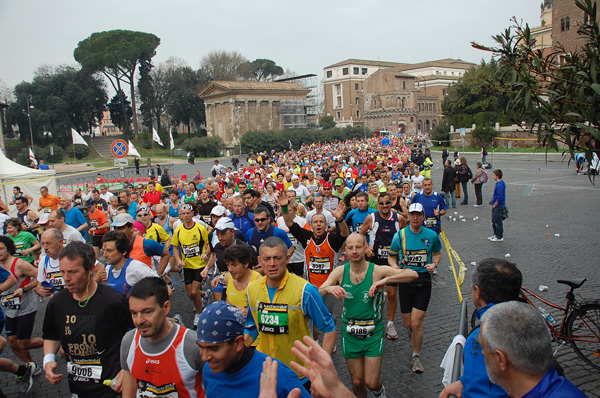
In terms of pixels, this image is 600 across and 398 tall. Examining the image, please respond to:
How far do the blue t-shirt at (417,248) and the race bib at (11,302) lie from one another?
4.69 m

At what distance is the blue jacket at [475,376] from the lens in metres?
2.51

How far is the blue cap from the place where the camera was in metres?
2.30

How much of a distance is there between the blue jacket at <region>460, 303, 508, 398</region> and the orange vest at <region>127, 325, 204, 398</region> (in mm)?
1700

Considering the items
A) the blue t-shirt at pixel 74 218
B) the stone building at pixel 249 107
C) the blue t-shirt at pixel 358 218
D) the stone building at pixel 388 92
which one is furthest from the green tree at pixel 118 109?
the blue t-shirt at pixel 358 218

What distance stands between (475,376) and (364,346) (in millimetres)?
1732

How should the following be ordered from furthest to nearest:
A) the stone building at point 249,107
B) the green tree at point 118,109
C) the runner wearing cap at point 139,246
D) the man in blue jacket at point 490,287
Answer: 1. the green tree at point 118,109
2. the stone building at point 249,107
3. the runner wearing cap at point 139,246
4. the man in blue jacket at point 490,287

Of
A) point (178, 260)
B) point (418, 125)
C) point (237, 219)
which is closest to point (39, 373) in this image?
point (178, 260)

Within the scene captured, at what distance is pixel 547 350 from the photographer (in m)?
2.07

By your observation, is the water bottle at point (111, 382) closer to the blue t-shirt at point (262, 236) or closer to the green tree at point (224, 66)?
the blue t-shirt at point (262, 236)

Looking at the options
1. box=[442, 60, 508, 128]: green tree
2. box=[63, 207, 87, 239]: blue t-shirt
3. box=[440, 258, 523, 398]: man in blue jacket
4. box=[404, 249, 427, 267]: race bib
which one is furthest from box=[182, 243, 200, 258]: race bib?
box=[442, 60, 508, 128]: green tree

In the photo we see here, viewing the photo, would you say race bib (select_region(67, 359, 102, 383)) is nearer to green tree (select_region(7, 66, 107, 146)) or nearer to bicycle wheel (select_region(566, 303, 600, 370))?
bicycle wheel (select_region(566, 303, 600, 370))

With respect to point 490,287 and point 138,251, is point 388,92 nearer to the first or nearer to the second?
point 138,251

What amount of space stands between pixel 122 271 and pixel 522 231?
11357mm

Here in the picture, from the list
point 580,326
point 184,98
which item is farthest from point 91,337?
point 184,98
